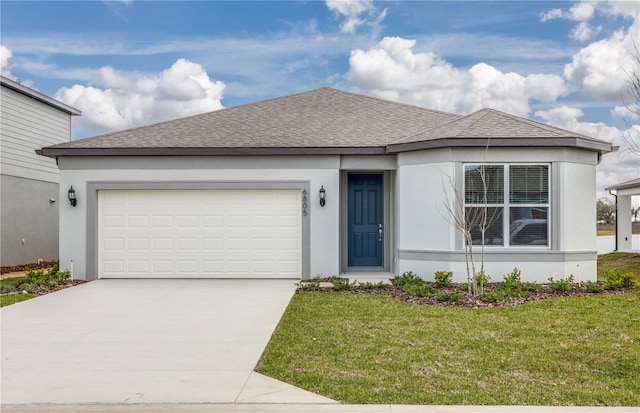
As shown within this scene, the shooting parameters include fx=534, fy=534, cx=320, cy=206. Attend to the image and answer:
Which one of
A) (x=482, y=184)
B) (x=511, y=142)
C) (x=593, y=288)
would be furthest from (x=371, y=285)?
(x=593, y=288)

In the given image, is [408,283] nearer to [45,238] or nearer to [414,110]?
[414,110]

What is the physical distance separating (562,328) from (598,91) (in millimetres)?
7774

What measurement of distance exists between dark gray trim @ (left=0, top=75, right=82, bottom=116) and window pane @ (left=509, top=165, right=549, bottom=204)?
618 inches

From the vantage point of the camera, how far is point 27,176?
1855 centimetres

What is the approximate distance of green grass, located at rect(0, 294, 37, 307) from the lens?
10203 mm

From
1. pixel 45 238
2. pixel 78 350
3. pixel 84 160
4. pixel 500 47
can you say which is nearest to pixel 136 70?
pixel 84 160

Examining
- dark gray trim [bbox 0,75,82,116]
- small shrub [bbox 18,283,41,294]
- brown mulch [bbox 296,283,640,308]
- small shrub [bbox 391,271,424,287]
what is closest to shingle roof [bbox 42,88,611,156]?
small shrub [bbox 391,271,424,287]

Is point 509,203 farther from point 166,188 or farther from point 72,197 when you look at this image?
point 72,197

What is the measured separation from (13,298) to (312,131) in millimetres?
7835

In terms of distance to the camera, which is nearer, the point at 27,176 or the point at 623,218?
the point at 27,176

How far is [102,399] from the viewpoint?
4.90 metres

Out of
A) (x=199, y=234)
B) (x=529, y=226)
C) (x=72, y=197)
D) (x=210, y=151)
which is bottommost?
(x=199, y=234)

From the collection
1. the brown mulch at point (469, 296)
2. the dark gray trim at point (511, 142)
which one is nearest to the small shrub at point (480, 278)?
the brown mulch at point (469, 296)

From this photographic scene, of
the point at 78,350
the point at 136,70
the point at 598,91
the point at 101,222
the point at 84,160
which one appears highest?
the point at 136,70
